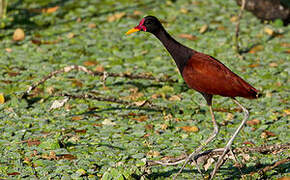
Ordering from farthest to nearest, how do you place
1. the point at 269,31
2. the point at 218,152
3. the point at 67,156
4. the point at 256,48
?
1. the point at 269,31
2. the point at 256,48
3. the point at 67,156
4. the point at 218,152

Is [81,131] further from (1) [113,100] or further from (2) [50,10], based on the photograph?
(2) [50,10]

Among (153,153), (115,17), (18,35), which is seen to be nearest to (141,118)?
(153,153)

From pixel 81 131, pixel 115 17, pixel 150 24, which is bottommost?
pixel 81 131

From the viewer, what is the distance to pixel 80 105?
533 centimetres

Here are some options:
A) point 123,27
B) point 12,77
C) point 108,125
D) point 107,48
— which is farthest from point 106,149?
point 123,27

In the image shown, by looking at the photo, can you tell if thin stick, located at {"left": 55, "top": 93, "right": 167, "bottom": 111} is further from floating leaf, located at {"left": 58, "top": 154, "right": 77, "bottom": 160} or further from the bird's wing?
the bird's wing

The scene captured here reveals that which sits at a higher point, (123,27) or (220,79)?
(220,79)

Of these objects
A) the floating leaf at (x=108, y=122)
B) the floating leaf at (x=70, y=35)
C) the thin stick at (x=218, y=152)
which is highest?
the floating leaf at (x=70, y=35)

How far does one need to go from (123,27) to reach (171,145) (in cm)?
301

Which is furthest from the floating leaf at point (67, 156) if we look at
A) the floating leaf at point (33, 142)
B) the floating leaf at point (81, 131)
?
the floating leaf at point (81, 131)

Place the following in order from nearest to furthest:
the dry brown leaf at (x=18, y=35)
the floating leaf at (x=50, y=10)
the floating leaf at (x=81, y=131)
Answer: the floating leaf at (x=81, y=131) → the dry brown leaf at (x=18, y=35) → the floating leaf at (x=50, y=10)

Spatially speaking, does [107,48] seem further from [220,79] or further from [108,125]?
[220,79]

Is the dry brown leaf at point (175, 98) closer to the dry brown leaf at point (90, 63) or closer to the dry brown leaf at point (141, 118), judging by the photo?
the dry brown leaf at point (141, 118)

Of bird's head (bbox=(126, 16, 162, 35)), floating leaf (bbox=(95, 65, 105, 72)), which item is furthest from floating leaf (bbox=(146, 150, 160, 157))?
floating leaf (bbox=(95, 65, 105, 72))
